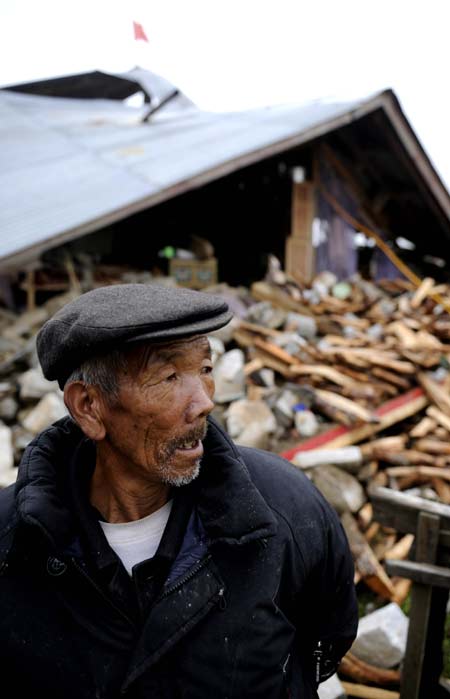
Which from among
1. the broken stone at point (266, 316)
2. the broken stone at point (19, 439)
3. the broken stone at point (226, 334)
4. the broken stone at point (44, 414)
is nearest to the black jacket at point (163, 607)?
the broken stone at point (19, 439)

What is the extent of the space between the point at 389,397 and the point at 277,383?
1.65 m

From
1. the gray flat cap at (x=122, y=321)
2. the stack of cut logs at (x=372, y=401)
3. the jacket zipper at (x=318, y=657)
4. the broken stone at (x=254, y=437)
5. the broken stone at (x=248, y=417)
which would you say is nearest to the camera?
the gray flat cap at (x=122, y=321)

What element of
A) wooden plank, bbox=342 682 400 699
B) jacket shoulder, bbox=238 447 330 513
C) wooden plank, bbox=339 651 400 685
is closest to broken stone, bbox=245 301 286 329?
wooden plank, bbox=339 651 400 685

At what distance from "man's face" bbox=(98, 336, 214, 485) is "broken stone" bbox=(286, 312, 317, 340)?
717 centimetres

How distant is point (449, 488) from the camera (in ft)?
21.7

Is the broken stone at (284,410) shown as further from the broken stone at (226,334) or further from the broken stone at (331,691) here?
the broken stone at (331,691)

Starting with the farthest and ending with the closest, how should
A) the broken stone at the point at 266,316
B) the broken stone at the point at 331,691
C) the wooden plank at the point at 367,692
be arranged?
the broken stone at the point at 266,316, the wooden plank at the point at 367,692, the broken stone at the point at 331,691

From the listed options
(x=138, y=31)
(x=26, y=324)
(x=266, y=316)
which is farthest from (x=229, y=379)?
(x=138, y=31)

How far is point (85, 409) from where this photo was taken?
192cm

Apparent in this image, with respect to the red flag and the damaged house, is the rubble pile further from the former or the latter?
the red flag

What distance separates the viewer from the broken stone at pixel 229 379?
7.03 meters

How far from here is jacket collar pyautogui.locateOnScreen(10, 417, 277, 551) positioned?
1798mm

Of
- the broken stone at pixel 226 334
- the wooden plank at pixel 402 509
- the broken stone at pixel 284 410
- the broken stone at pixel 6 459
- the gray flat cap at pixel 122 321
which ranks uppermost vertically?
the gray flat cap at pixel 122 321

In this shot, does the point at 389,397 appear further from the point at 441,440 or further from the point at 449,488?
the point at 449,488
